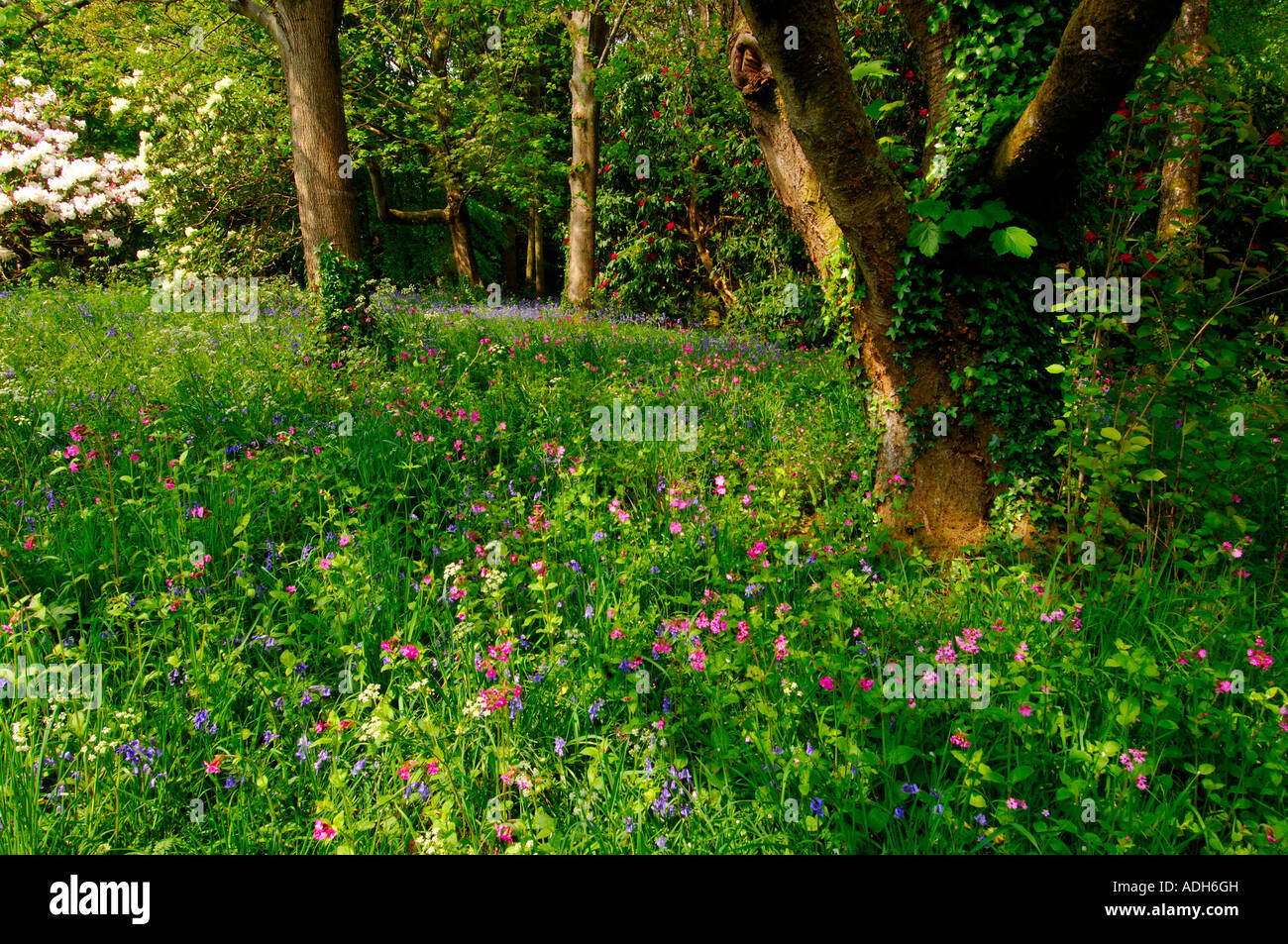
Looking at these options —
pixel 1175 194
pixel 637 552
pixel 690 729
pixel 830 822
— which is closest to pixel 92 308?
pixel 637 552

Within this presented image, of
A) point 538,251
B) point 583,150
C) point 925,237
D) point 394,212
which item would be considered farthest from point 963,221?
point 538,251

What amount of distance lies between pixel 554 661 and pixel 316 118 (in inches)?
263

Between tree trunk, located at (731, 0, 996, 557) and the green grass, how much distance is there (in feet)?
0.96

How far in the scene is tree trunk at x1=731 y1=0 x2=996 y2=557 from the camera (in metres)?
3.02

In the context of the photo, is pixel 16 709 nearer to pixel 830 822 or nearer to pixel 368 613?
pixel 368 613

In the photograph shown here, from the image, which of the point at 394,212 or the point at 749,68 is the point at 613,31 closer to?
the point at 749,68

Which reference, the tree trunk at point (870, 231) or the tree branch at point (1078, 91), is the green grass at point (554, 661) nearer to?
the tree trunk at point (870, 231)

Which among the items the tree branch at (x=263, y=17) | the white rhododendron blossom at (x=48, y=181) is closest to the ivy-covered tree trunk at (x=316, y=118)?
the tree branch at (x=263, y=17)

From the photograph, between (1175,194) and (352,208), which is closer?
(352,208)

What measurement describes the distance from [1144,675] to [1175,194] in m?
8.02

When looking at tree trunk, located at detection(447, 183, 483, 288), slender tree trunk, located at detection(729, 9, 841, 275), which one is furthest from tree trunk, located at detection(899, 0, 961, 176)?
tree trunk, located at detection(447, 183, 483, 288)

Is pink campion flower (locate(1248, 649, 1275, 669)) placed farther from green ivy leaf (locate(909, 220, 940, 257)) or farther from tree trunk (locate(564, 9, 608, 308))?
tree trunk (locate(564, 9, 608, 308))

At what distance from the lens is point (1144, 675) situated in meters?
2.22

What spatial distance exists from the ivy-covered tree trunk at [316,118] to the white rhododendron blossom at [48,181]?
7.44 meters
